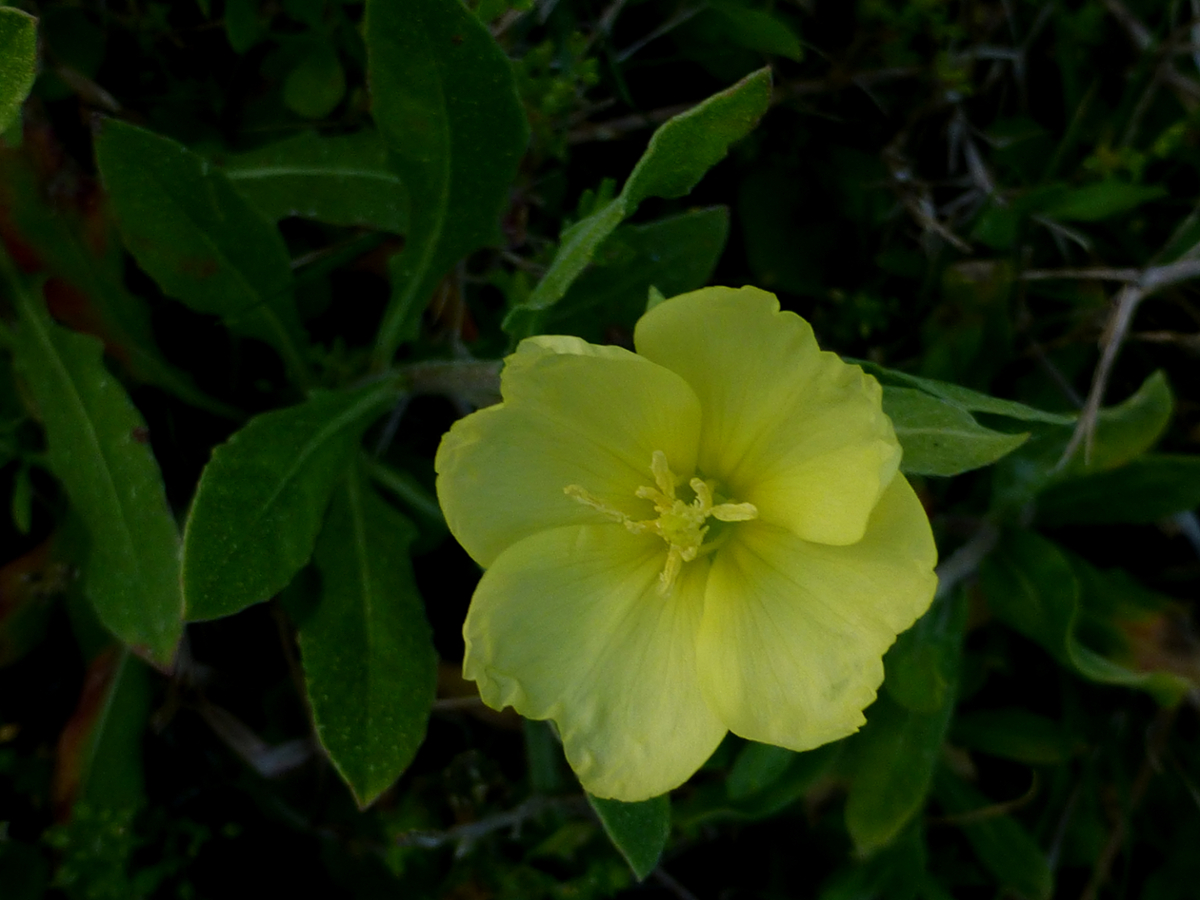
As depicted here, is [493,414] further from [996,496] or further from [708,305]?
[996,496]

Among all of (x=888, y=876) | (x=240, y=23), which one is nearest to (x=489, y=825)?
(x=888, y=876)

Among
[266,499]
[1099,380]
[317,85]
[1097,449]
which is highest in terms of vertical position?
[317,85]

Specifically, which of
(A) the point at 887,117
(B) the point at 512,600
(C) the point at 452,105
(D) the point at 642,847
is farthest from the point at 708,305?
(A) the point at 887,117

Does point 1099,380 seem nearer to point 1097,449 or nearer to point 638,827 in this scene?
point 1097,449

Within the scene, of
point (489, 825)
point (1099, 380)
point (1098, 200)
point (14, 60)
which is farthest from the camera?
point (1098, 200)

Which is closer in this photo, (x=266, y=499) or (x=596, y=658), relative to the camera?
(x=596, y=658)

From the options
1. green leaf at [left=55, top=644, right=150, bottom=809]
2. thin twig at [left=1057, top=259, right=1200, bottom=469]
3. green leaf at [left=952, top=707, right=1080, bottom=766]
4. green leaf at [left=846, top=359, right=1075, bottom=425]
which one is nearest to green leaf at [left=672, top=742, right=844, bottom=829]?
green leaf at [left=952, top=707, right=1080, bottom=766]

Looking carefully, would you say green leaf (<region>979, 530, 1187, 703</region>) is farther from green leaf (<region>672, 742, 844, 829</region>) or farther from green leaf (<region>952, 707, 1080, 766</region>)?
green leaf (<region>672, 742, 844, 829</region>)
